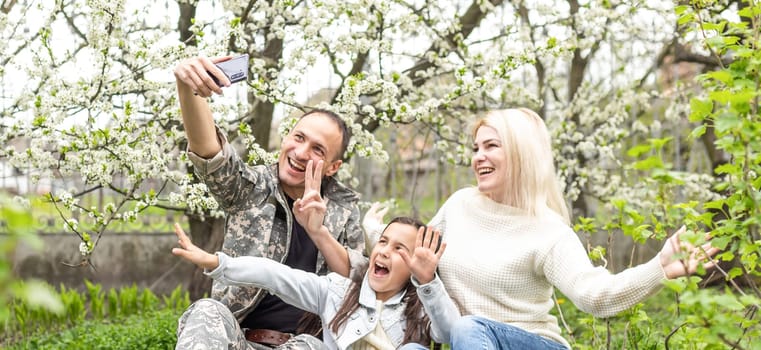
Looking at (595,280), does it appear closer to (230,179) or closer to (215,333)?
(215,333)

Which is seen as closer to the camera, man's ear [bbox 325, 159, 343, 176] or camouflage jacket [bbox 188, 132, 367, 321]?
camouflage jacket [bbox 188, 132, 367, 321]

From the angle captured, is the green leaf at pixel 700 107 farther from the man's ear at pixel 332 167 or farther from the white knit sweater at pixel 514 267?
the man's ear at pixel 332 167

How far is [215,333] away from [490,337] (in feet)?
2.78

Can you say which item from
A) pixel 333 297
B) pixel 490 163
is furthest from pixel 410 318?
pixel 490 163

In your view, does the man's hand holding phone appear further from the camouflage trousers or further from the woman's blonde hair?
the woman's blonde hair

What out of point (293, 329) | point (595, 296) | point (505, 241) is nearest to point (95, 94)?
point (293, 329)

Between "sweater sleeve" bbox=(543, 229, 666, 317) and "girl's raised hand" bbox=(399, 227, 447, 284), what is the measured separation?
1.36 feet

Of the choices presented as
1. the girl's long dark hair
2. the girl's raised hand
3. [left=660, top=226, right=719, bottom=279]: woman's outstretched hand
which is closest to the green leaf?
[left=660, top=226, right=719, bottom=279]: woman's outstretched hand

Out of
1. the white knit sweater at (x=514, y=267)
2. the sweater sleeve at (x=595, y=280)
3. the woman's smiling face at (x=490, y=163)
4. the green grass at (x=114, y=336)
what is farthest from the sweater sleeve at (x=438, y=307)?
the green grass at (x=114, y=336)

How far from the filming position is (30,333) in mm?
5434

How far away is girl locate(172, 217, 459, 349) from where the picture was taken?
2.77 m

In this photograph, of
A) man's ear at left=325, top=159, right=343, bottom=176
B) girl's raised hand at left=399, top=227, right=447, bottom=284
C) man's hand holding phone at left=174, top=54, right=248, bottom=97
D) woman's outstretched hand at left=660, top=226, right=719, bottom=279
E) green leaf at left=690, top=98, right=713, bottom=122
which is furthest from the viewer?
man's ear at left=325, top=159, right=343, bottom=176

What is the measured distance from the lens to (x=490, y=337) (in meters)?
2.74

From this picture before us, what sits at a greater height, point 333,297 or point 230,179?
point 230,179
